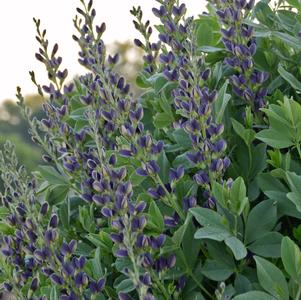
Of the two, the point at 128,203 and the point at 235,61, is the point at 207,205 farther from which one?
the point at 235,61

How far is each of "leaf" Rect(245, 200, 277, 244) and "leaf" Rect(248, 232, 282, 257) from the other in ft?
0.05

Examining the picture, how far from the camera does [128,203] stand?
152 cm

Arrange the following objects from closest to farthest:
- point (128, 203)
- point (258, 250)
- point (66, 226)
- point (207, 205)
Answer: point (128, 203) → point (258, 250) → point (207, 205) → point (66, 226)

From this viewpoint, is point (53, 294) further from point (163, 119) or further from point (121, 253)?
point (163, 119)

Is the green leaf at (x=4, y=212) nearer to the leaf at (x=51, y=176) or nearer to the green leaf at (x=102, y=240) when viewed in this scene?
the leaf at (x=51, y=176)

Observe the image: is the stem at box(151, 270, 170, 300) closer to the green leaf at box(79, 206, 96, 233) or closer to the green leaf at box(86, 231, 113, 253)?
the green leaf at box(86, 231, 113, 253)

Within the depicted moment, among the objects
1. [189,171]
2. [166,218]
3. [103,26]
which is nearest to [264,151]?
[189,171]

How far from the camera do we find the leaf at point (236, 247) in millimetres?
1488

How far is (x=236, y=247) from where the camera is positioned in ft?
4.99

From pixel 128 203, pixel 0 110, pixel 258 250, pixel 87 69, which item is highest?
pixel 87 69

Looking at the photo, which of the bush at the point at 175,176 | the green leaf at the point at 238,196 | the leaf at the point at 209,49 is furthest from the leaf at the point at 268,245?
the leaf at the point at 209,49

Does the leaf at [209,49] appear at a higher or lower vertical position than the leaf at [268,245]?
higher

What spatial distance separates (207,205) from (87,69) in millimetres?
669

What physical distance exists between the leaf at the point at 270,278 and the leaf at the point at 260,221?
0.51 feet
